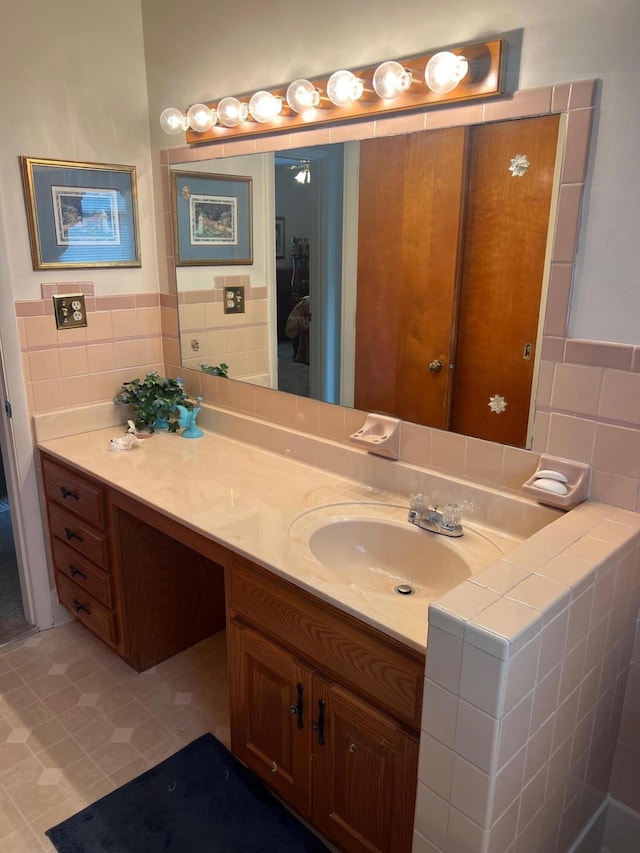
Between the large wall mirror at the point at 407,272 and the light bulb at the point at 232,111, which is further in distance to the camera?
the light bulb at the point at 232,111

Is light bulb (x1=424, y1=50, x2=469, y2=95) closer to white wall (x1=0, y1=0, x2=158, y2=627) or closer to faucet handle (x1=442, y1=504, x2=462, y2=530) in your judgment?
faucet handle (x1=442, y1=504, x2=462, y2=530)

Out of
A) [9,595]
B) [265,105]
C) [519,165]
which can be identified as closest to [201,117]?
[265,105]

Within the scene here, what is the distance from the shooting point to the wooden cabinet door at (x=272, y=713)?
1487mm

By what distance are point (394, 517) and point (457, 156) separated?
0.91m

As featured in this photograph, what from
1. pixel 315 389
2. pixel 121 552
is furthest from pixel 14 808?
pixel 315 389

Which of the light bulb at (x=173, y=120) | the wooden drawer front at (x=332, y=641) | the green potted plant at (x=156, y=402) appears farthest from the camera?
the green potted plant at (x=156, y=402)

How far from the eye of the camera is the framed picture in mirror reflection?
2.14 meters

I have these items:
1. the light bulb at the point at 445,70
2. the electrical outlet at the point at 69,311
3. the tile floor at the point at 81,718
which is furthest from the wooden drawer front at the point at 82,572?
the light bulb at the point at 445,70

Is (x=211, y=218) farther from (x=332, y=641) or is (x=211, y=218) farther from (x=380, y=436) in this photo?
(x=332, y=641)

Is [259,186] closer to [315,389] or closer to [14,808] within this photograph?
[315,389]

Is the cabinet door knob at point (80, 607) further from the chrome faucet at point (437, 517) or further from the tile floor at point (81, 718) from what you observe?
the chrome faucet at point (437, 517)

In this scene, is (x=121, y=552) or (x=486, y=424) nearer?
(x=486, y=424)

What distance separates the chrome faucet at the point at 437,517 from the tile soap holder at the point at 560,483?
0.59 feet

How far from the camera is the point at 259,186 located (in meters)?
2.04
